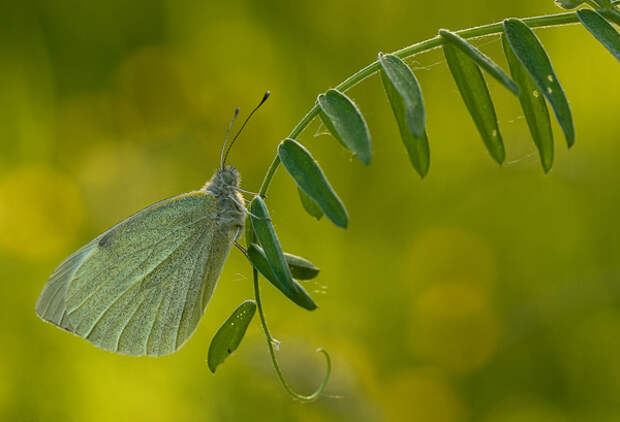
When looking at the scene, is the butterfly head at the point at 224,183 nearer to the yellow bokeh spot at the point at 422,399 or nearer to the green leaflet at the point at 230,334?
the green leaflet at the point at 230,334

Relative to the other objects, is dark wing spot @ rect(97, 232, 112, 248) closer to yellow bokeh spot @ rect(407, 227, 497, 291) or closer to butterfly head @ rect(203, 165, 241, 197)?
butterfly head @ rect(203, 165, 241, 197)

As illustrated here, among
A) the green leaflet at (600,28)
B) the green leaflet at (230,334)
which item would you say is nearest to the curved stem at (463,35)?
the green leaflet at (600,28)

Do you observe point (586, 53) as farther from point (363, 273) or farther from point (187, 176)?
point (187, 176)

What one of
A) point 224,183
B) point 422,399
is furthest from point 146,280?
point 422,399

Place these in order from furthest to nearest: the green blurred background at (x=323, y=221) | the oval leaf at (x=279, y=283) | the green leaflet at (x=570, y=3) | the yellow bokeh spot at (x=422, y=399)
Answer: the yellow bokeh spot at (x=422, y=399), the green blurred background at (x=323, y=221), the green leaflet at (x=570, y=3), the oval leaf at (x=279, y=283)

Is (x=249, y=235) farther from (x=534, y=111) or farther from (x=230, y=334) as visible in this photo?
(x=534, y=111)

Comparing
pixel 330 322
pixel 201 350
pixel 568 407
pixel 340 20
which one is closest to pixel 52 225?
pixel 201 350

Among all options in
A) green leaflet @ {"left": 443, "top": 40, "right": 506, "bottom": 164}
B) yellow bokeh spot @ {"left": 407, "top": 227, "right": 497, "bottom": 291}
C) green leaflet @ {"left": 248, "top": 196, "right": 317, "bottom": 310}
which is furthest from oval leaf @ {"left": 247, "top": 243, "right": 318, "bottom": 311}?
yellow bokeh spot @ {"left": 407, "top": 227, "right": 497, "bottom": 291}
